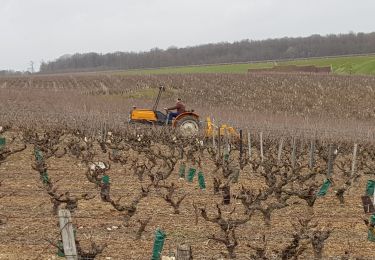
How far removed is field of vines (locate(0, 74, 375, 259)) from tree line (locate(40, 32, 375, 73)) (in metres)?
73.1

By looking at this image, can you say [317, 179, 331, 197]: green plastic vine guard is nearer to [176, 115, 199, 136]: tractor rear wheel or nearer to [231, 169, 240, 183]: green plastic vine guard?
[231, 169, 240, 183]: green plastic vine guard

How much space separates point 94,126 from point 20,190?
379 inches

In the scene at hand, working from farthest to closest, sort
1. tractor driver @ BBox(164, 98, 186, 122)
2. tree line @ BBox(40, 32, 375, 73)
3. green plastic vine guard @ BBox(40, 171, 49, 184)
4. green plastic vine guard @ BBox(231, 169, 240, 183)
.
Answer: tree line @ BBox(40, 32, 375, 73), tractor driver @ BBox(164, 98, 186, 122), green plastic vine guard @ BBox(231, 169, 240, 183), green plastic vine guard @ BBox(40, 171, 49, 184)

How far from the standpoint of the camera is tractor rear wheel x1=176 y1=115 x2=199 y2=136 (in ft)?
61.0

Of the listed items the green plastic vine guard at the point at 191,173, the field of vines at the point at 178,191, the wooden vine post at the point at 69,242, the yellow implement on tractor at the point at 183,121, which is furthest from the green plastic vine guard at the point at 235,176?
the wooden vine post at the point at 69,242

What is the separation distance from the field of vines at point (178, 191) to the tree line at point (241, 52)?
240 ft

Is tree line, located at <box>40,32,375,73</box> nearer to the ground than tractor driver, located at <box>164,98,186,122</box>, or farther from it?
farther from it

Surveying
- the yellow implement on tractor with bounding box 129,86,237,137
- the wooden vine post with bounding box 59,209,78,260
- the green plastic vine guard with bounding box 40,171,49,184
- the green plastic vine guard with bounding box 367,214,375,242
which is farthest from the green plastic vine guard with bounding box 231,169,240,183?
the wooden vine post with bounding box 59,209,78,260

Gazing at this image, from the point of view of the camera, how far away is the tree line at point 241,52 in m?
98.0

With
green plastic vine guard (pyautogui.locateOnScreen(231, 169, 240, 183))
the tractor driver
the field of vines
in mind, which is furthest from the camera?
the tractor driver

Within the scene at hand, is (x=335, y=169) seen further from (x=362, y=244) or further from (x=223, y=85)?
(x=223, y=85)

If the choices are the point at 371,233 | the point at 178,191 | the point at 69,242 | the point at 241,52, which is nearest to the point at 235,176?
the point at 178,191

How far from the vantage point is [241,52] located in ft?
353

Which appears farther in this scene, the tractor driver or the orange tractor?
the tractor driver
